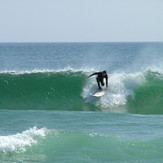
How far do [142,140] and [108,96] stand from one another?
23.6 ft

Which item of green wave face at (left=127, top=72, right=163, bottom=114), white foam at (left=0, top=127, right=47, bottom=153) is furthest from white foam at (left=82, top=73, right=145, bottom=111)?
white foam at (left=0, top=127, right=47, bottom=153)

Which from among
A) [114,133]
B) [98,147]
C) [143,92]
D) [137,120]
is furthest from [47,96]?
[98,147]

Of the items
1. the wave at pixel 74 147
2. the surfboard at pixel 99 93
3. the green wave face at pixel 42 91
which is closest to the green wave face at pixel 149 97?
the surfboard at pixel 99 93

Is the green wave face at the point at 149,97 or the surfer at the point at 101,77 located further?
the green wave face at the point at 149,97

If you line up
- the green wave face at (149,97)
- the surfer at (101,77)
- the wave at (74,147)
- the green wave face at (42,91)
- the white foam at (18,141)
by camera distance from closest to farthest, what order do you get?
the wave at (74,147) < the white foam at (18,141) < the surfer at (101,77) < the green wave face at (149,97) < the green wave face at (42,91)

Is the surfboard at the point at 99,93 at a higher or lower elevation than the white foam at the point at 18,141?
higher

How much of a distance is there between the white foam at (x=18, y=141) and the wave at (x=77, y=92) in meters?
6.88

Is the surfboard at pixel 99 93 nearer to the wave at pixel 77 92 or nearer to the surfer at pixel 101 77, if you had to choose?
the wave at pixel 77 92

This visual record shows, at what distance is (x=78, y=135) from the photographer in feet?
48.6

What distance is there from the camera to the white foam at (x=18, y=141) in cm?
1299

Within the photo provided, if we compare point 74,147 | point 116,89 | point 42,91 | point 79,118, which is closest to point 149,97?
point 116,89

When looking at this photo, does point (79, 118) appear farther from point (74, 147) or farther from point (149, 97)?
point (149, 97)

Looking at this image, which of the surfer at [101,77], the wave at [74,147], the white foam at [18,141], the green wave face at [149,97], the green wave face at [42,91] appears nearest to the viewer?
the wave at [74,147]

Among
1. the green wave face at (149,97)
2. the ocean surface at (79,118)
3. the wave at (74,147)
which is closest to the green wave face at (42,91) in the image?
the ocean surface at (79,118)
